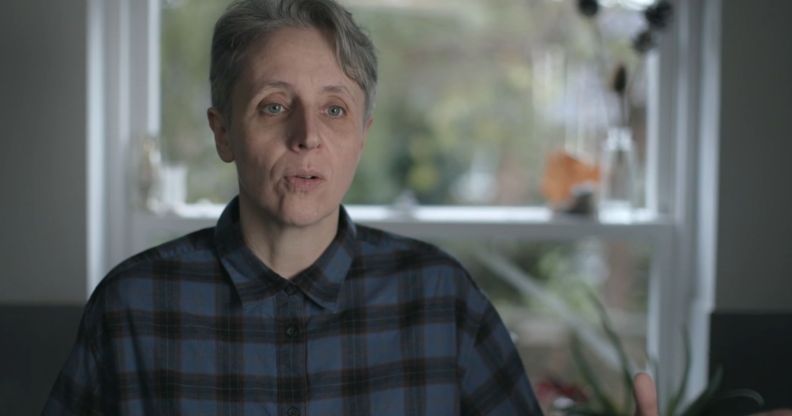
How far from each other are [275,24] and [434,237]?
151 cm

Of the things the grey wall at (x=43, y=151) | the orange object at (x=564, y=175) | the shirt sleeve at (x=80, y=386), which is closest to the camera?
the shirt sleeve at (x=80, y=386)

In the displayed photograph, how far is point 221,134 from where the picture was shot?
1261mm

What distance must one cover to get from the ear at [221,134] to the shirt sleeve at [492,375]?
1.26 ft

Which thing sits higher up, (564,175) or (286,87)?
(286,87)

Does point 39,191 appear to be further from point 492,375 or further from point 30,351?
point 492,375

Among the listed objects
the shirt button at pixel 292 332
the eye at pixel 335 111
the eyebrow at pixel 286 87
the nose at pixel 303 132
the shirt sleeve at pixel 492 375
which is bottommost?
the shirt sleeve at pixel 492 375

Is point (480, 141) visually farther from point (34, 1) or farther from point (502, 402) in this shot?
point (502, 402)

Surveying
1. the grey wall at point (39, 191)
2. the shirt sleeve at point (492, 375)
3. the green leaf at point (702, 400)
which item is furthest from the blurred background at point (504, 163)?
the shirt sleeve at point (492, 375)

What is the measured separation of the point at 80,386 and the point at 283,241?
11.9 inches

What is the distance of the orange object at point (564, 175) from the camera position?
8.71 feet

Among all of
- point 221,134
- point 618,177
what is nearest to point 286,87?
point 221,134

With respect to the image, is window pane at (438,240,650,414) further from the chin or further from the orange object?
the chin

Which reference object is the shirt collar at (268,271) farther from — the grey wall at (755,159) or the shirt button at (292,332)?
the grey wall at (755,159)

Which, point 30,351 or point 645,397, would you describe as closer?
point 645,397
